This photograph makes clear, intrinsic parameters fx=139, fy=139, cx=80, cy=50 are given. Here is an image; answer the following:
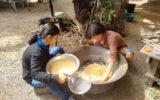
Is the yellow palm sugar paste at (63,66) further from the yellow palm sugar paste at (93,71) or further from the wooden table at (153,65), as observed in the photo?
the wooden table at (153,65)

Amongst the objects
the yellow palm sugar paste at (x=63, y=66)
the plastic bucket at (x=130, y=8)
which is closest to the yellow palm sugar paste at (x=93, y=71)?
the yellow palm sugar paste at (x=63, y=66)

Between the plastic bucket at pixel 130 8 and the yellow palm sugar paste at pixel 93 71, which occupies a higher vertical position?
the plastic bucket at pixel 130 8

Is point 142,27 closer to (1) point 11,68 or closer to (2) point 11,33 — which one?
(1) point 11,68

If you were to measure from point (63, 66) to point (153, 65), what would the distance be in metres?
1.22

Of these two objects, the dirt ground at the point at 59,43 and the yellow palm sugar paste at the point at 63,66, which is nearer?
the yellow palm sugar paste at the point at 63,66

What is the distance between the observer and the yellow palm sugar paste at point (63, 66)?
1.78 m

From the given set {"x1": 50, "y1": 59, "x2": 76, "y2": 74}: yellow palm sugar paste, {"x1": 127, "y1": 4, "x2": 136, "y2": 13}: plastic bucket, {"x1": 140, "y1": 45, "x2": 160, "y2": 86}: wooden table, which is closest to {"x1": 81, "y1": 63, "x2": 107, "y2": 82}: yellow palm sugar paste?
{"x1": 50, "y1": 59, "x2": 76, "y2": 74}: yellow palm sugar paste

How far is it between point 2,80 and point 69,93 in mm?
1224

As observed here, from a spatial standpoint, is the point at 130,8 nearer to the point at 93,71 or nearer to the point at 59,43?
the point at 59,43

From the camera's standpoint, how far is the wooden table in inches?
68.8

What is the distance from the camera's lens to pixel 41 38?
1577 mm

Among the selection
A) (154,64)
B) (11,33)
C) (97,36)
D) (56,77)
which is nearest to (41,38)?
(56,77)

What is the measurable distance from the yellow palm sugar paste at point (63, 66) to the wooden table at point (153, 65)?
37.2 inches

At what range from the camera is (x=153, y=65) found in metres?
1.89
